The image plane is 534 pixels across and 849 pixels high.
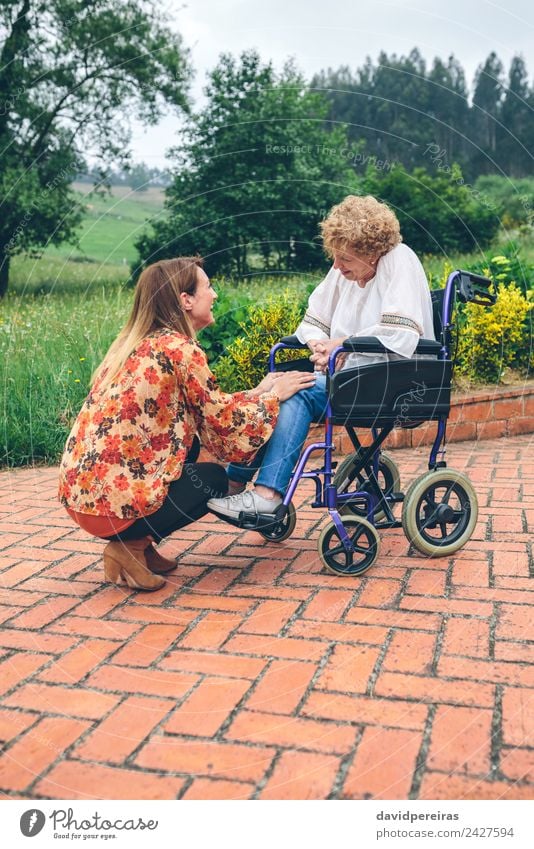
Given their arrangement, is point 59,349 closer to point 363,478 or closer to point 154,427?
point 363,478

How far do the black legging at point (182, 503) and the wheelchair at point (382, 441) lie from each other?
0.49 ft

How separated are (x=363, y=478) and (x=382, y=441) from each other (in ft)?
1.45

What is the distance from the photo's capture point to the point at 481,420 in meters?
4.86

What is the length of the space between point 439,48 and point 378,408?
1654mm

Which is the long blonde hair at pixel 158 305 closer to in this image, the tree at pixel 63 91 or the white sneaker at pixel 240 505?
the white sneaker at pixel 240 505

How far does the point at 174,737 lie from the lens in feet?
6.17

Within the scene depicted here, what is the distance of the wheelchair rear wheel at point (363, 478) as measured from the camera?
3250mm

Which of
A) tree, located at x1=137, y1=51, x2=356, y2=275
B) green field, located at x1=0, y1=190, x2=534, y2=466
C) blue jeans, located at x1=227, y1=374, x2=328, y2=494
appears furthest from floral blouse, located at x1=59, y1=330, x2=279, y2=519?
tree, located at x1=137, y1=51, x2=356, y2=275

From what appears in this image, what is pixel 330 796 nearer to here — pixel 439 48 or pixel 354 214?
pixel 354 214

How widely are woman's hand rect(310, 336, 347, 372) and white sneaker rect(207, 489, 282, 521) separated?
0.53m

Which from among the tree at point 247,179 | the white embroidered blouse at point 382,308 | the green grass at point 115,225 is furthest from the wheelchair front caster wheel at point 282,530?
the tree at point 247,179

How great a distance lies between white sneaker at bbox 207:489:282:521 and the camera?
274 centimetres

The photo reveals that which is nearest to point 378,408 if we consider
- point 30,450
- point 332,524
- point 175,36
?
point 332,524

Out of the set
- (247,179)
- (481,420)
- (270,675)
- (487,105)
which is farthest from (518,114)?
(270,675)
